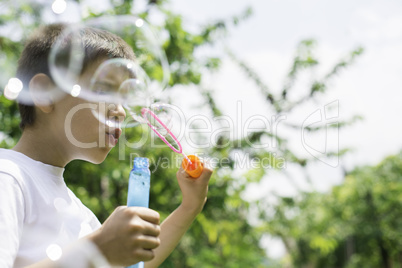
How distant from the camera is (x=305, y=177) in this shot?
4.34 metres

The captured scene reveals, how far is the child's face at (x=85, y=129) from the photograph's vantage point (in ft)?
3.84

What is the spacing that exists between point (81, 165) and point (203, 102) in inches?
65.6

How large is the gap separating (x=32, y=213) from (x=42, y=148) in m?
0.22

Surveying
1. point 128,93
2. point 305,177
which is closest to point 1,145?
point 128,93

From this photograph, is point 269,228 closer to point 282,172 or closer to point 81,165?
point 282,172

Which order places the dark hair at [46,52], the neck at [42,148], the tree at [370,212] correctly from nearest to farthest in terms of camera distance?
the neck at [42,148], the dark hair at [46,52], the tree at [370,212]

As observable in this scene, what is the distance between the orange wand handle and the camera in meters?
1.34

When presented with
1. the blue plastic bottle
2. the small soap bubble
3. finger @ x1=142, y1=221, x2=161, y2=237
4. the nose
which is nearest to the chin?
the nose

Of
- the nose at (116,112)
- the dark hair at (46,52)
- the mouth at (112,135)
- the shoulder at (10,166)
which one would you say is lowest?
the shoulder at (10,166)

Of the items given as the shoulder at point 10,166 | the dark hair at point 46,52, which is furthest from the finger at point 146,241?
the dark hair at point 46,52

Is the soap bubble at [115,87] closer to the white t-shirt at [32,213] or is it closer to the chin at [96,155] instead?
the chin at [96,155]

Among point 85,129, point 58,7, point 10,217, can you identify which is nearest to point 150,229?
point 10,217

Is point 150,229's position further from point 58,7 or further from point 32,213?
point 58,7

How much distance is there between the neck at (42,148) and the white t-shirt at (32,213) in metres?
0.03
